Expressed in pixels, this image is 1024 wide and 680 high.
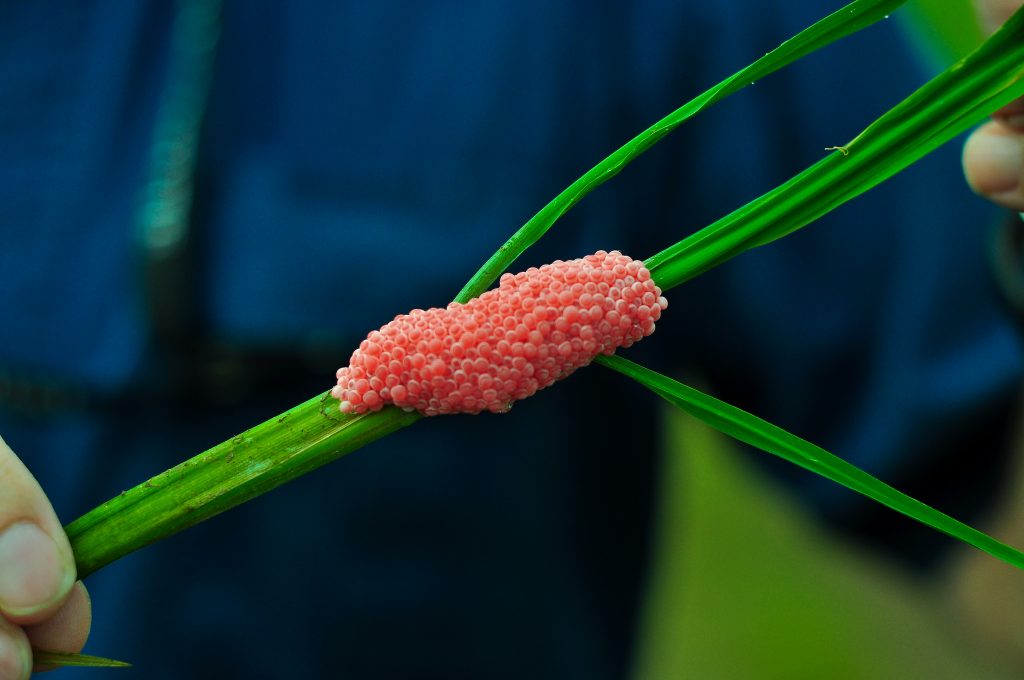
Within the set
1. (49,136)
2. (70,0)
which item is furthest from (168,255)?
(70,0)

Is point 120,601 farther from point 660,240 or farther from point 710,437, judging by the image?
point 710,437

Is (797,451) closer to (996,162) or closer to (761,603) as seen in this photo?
(996,162)

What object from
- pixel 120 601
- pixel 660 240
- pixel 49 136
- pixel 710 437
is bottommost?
pixel 120 601

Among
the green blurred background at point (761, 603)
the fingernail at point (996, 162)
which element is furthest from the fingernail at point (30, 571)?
the green blurred background at point (761, 603)

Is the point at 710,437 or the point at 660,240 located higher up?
the point at 660,240

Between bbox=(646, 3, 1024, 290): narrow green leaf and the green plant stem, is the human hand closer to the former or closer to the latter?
bbox=(646, 3, 1024, 290): narrow green leaf

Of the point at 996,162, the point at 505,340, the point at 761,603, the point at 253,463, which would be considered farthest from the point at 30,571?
the point at 761,603
